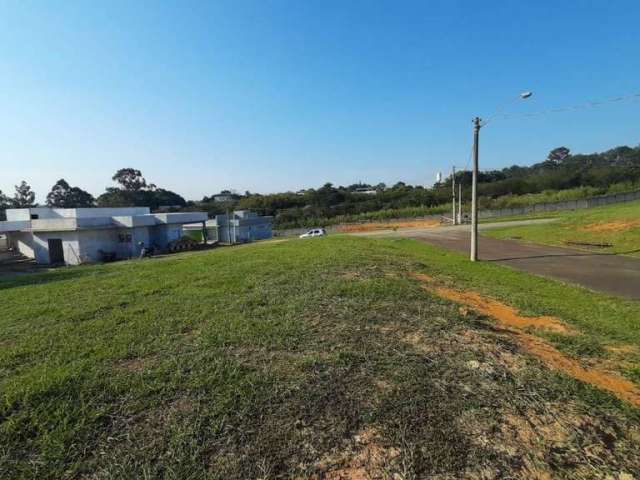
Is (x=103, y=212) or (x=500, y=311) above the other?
(x=103, y=212)

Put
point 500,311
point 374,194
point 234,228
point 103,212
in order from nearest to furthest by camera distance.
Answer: point 500,311 → point 103,212 → point 234,228 → point 374,194

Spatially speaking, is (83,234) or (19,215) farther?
(19,215)

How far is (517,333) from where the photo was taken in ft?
17.1

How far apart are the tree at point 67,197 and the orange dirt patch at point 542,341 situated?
338 ft

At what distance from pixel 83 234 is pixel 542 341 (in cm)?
3209

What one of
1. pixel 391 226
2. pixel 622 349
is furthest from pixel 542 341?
pixel 391 226

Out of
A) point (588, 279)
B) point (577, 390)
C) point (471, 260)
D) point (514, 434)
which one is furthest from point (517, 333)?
point (471, 260)

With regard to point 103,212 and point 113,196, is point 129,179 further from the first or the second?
point 103,212

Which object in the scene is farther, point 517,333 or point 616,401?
point 517,333

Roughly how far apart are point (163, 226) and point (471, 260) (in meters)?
29.6

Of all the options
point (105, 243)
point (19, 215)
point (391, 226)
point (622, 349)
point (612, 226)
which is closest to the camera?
point (622, 349)

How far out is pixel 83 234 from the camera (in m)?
27.8

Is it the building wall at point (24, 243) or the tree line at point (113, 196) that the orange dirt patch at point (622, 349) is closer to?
the building wall at point (24, 243)

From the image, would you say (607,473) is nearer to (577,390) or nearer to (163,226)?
(577,390)
